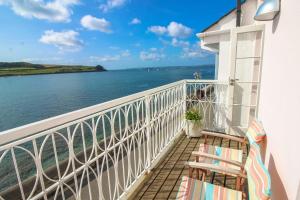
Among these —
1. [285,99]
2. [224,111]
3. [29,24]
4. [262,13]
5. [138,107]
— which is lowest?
[224,111]

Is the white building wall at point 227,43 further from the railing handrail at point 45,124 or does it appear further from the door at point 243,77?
the railing handrail at point 45,124

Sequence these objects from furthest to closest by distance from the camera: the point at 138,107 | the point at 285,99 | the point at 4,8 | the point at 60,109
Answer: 1. the point at 4,8
2. the point at 60,109
3. the point at 138,107
4. the point at 285,99

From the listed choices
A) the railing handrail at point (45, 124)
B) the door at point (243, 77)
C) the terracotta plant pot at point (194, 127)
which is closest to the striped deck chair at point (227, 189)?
the railing handrail at point (45, 124)

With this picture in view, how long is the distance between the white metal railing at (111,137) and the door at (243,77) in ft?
0.98

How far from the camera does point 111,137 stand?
5.17ft

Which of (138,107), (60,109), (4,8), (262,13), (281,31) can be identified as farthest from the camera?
(4,8)

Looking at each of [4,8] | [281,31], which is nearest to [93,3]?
[4,8]

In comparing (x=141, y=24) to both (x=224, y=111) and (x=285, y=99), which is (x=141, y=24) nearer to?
(x=224, y=111)

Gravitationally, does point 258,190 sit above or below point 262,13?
below

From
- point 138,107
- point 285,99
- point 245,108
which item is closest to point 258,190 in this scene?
point 285,99

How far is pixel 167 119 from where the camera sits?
298 centimetres

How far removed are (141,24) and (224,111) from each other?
31.9 meters

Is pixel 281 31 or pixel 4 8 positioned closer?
pixel 281 31

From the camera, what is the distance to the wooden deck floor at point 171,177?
2.03 metres
